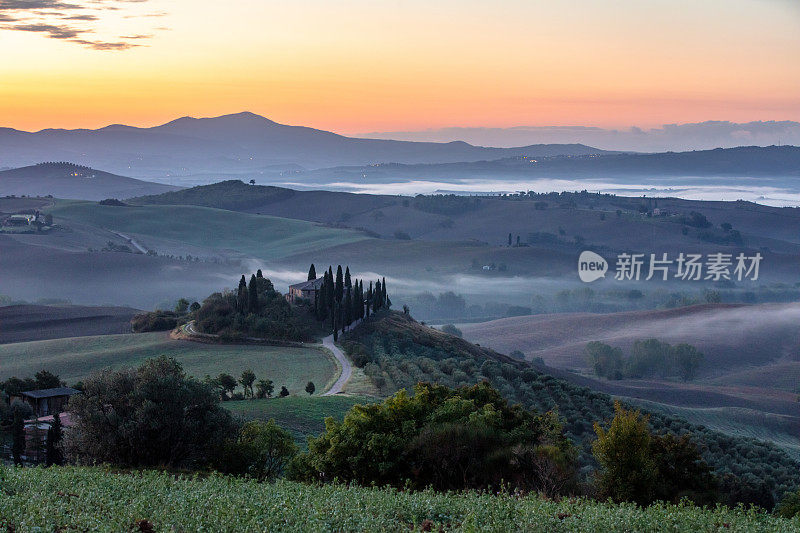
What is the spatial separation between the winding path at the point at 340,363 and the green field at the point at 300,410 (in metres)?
3.67

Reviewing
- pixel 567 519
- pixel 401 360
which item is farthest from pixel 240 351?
pixel 567 519

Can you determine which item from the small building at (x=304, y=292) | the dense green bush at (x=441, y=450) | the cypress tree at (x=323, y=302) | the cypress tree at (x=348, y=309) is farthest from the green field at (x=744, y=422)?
the dense green bush at (x=441, y=450)

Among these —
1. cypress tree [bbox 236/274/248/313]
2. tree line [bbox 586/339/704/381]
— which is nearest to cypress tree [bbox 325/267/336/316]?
cypress tree [bbox 236/274/248/313]

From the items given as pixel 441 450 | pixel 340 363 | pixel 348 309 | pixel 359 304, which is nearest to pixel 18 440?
pixel 441 450

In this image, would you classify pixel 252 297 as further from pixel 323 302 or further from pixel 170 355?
pixel 170 355

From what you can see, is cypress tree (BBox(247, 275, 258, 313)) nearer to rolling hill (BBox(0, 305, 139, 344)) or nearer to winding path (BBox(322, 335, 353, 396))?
winding path (BBox(322, 335, 353, 396))

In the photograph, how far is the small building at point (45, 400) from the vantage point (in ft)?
147

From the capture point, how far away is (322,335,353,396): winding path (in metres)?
51.0

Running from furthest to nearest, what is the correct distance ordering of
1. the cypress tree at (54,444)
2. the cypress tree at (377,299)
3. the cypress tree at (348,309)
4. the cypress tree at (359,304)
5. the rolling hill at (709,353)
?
the cypress tree at (377,299), the cypress tree at (359,304), the cypress tree at (348,309), the rolling hill at (709,353), the cypress tree at (54,444)

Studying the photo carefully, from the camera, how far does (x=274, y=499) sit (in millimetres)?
16719

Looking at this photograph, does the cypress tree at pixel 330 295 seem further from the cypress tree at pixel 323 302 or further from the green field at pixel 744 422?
the green field at pixel 744 422

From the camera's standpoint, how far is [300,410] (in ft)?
137

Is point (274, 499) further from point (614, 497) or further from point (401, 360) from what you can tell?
point (401, 360)

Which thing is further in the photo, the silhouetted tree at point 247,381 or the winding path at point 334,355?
the silhouetted tree at point 247,381
